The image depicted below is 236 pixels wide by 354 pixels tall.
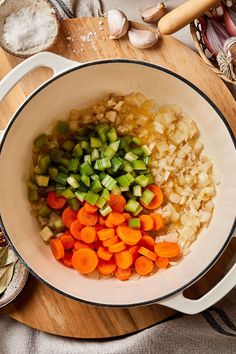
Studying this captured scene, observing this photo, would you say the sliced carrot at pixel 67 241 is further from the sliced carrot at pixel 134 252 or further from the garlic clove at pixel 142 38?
the garlic clove at pixel 142 38

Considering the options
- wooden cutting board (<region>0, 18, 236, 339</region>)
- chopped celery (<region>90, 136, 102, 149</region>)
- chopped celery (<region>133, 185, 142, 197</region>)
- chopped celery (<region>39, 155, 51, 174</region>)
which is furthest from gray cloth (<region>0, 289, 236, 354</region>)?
chopped celery (<region>90, 136, 102, 149</region>)

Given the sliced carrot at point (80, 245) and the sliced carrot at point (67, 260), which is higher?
the sliced carrot at point (80, 245)

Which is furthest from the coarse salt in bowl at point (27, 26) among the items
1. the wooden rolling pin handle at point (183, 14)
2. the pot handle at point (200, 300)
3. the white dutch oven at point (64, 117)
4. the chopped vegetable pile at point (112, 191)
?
the pot handle at point (200, 300)

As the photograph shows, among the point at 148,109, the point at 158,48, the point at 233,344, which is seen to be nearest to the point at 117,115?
the point at 148,109

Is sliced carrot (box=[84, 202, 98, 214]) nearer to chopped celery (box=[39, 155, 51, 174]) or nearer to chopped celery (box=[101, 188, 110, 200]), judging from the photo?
chopped celery (box=[101, 188, 110, 200])

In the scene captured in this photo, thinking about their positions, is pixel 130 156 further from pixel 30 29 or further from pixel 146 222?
pixel 30 29

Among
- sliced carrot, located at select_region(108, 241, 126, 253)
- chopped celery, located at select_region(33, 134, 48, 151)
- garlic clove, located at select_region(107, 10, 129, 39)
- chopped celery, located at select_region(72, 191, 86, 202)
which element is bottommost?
sliced carrot, located at select_region(108, 241, 126, 253)

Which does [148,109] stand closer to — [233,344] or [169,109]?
[169,109]
